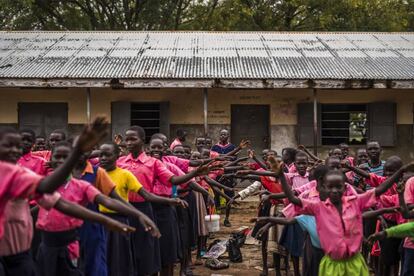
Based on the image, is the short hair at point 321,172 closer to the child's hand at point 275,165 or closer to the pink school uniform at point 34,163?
the child's hand at point 275,165

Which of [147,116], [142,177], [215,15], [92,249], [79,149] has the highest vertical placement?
[215,15]

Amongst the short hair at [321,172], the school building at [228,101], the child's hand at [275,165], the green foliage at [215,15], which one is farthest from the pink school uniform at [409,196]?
the green foliage at [215,15]

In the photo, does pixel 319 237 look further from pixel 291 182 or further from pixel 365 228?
pixel 365 228

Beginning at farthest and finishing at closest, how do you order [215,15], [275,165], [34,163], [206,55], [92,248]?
[215,15] → [206,55] → [34,163] → [92,248] → [275,165]

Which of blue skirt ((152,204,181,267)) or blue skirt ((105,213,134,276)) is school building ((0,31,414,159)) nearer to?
blue skirt ((152,204,181,267))

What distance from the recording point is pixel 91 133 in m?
2.53

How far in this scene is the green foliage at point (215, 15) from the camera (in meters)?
22.3

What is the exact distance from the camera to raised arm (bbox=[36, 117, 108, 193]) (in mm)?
2533

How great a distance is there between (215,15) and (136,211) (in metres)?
21.1

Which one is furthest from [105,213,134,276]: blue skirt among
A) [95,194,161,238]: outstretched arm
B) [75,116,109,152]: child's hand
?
[75,116,109,152]: child's hand

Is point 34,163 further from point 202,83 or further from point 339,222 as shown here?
point 202,83

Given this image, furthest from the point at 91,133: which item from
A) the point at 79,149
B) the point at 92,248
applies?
the point at 92,248

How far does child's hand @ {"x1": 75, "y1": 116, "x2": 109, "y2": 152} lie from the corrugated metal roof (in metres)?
9.06

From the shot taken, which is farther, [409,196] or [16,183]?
[409,196]
